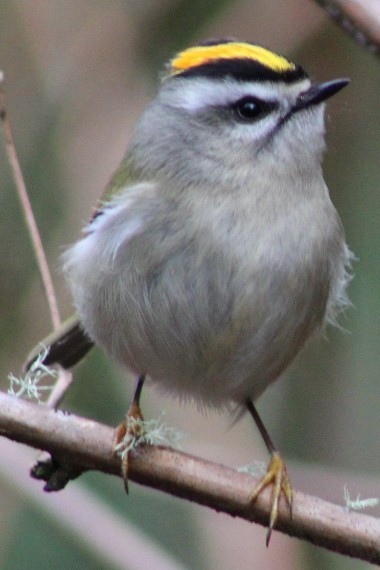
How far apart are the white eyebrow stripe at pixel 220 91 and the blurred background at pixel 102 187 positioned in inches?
39.7

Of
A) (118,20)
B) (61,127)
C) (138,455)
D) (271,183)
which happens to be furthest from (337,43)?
(138,455)

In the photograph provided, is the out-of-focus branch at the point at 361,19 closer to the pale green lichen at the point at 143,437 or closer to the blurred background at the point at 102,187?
the pale green lichen at the point at 143,437

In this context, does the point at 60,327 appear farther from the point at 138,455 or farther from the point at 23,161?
the point at 23,161

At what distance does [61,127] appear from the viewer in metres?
4.27

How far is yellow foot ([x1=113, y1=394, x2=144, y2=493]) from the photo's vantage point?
2744 mm

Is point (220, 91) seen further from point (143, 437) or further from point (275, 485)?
point (275, 485)

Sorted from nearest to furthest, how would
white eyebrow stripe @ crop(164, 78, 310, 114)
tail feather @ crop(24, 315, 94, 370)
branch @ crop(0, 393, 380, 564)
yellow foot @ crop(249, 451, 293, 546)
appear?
1. branch @ crop(0, 393, 380, 564)
2. yellow foot @ crop(249, 451, 293, 546)
3. white eyebrow stripe @ crop(164, 78, 310, 114)
4. tail feather @ crop(24, 315, 94, 370)

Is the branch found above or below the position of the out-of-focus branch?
below

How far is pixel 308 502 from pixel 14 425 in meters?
0.75

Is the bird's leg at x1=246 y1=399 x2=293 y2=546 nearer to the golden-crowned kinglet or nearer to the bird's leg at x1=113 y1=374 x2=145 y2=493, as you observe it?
the golden-crowned kinglet

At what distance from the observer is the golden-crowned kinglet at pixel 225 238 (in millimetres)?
2836

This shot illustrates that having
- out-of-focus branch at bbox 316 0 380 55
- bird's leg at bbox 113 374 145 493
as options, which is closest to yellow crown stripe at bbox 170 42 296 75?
out-of-focus branch at bbox 316 0 380 55

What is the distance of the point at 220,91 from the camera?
9.73ft

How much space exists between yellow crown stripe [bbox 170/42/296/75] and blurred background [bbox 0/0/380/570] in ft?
3.67
